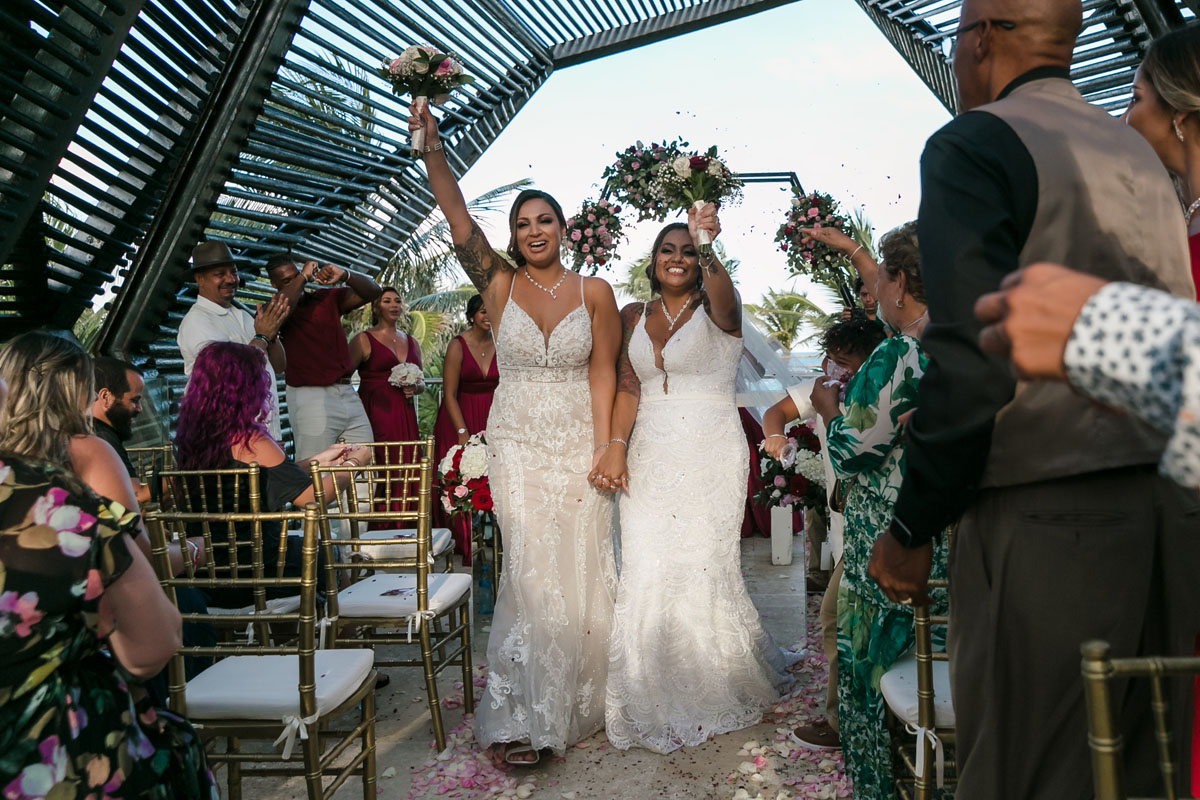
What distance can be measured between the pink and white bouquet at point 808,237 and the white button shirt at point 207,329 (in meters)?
3.11

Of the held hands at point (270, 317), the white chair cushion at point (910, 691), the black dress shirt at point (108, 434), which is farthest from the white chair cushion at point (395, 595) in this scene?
the held hands at point (270, 317)

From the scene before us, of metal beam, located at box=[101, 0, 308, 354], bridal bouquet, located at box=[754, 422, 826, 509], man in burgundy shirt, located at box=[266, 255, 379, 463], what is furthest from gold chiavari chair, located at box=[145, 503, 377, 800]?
man in burgundy shirt, located at box=[266, 255, 379, 463]

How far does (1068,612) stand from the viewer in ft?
5.47

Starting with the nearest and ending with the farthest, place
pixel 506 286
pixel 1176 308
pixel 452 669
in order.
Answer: pixel 1176 308
pixel 506 286
pixel 452 669

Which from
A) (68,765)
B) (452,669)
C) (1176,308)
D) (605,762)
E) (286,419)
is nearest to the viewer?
(1176,308)

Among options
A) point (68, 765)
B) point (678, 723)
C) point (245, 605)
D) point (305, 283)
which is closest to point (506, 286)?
point (245, 605)

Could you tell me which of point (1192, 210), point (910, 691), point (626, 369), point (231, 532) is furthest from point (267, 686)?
point (1192, 210)

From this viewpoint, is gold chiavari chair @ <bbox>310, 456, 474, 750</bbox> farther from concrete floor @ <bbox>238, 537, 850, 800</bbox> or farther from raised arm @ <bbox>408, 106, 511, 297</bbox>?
raised arm @ <bbox>408, 106, 511, 297</bbox>

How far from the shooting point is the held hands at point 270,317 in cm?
640

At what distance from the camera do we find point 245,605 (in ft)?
13.8

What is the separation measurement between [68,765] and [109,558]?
42 cm

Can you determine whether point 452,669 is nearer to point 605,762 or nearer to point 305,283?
point 605,762

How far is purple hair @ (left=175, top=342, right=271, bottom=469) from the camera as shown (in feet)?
13.7

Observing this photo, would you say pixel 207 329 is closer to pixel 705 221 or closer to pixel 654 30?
pixel 705 221
